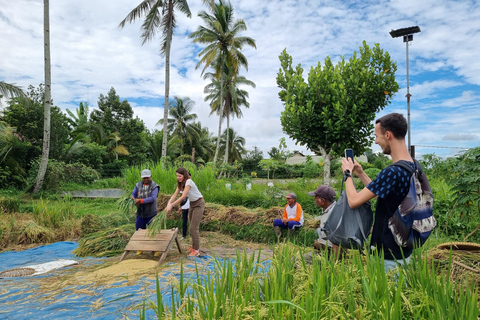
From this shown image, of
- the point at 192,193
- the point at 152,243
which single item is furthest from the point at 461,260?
the point at 152,243

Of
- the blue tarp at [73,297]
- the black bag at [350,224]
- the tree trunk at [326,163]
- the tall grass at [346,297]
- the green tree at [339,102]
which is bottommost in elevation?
the blue tarp at [73,297]

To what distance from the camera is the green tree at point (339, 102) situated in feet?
40.3

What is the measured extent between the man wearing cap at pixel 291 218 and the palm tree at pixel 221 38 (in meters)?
18.3

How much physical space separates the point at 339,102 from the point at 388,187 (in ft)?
35.9

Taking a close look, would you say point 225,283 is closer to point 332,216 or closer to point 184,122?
point 332,216

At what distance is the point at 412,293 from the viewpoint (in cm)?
153

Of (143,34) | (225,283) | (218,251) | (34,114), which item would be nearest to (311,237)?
(218,251)

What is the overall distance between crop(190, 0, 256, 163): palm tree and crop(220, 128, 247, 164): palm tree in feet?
42.3

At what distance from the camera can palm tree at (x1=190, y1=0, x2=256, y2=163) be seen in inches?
992

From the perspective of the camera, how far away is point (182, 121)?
3556cm

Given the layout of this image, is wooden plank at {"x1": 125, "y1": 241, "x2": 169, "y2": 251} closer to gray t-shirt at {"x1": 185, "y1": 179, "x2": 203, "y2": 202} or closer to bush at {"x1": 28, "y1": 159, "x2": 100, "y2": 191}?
gray t-shirt at {"x1": 185, "y1": 179, "x2": 203, "y2": 202}

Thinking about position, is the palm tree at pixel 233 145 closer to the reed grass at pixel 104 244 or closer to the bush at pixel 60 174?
the bush at pixel 60 174

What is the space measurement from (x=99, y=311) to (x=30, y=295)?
1.33 m

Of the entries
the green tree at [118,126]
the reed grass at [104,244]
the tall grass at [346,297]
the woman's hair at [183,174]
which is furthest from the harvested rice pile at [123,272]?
the green tree at [118,126]
